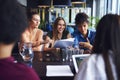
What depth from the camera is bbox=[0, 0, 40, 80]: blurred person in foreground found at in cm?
87

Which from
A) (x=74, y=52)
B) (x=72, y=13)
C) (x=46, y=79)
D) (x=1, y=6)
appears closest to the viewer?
(x=1, y=6)

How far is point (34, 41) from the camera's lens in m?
3.65

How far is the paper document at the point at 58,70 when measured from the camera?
204 centimetres

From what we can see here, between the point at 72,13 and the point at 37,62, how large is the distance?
305 inches

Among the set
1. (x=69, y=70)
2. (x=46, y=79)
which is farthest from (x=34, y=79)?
(x=69, y=70)

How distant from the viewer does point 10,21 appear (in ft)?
2.86

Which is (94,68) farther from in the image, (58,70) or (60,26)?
(60,26)

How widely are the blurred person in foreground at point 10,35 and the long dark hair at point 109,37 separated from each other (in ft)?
2.62

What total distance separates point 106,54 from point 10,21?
0.88 metres

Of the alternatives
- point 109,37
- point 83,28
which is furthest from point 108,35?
point 83,28

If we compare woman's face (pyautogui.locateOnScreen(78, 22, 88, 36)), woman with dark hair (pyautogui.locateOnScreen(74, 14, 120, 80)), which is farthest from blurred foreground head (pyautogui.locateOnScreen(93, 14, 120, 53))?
woman's face (pyautogui.locateOnScreen(78, 22, 88, 36))

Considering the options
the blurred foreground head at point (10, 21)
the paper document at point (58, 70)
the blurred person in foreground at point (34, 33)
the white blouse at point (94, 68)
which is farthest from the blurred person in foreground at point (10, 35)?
the blurred person in foreground at point (34, 33)

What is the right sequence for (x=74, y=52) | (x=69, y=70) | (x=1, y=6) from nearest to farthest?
(x=1, y=6) → (x=69, y=70) → (x=74, y=52)

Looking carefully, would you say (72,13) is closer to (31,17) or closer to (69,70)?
(31,17)
